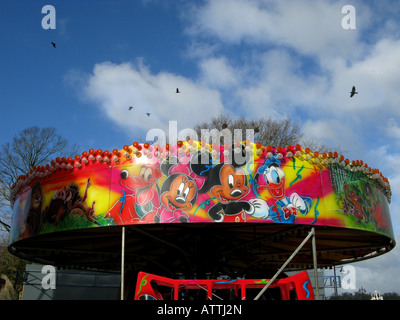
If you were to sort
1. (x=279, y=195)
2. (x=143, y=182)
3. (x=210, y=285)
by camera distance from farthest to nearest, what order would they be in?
1. (x=143, y=182)
2. (x=279, y=195)
3. (x=210, y=285)

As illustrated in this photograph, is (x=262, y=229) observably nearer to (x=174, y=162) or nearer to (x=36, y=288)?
(x=174, y=162)

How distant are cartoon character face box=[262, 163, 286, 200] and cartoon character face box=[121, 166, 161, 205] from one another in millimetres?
2439

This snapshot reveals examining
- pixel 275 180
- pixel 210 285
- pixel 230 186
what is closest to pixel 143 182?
pixel 230 186

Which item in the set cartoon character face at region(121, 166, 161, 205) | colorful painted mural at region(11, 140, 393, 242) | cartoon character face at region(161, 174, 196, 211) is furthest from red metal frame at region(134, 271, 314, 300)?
cartoon character face at region(121, 166, 161, 205)

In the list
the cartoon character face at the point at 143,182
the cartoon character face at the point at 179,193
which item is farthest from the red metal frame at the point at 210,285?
the cartoon character face at the point at 143,182

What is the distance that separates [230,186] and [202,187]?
2.02 ft

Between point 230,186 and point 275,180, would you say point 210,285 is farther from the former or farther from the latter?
point 275,180

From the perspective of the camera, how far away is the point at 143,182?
1038 centimetres

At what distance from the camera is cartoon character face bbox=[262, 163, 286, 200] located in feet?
33.8

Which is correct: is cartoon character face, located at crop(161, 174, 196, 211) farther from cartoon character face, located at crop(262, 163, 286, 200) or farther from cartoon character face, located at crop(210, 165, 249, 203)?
cartoon character face, located at crop(262, 163, 286, 200)

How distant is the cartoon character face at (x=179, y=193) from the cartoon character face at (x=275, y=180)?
1.64 m

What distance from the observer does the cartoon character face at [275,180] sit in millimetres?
10289

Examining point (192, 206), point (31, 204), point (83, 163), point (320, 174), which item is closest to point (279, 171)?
point (320, 174)

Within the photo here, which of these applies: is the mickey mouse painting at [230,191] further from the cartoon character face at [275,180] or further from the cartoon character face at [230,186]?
the cartoon character face at [275,180]
